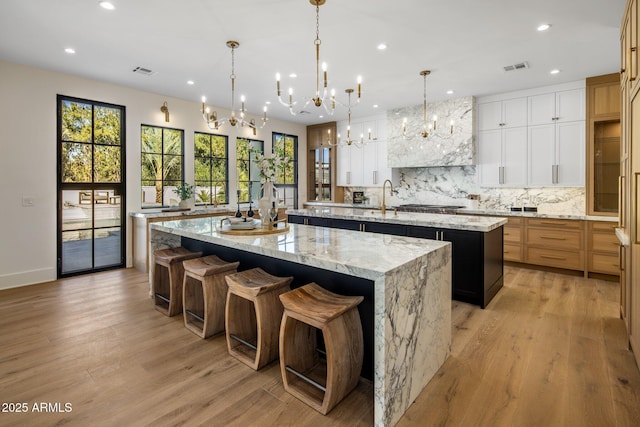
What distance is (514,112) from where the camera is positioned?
18.0 ft

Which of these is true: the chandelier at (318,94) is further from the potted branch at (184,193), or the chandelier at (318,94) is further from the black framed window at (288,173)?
the potted branch at (184,193)

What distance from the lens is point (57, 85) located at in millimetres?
4602

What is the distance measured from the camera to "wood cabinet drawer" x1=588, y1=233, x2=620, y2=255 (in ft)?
14.7

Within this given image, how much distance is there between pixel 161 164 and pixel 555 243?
6535 millimetres

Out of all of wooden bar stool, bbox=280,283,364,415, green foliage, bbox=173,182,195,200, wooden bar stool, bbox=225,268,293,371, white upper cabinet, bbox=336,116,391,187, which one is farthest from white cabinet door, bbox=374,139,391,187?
wooden bar stool, bbox=280,283,364,415

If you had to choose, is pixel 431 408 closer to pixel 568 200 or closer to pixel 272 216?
pixel 272 216

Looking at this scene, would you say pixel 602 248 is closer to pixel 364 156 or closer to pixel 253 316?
pixel 364 156

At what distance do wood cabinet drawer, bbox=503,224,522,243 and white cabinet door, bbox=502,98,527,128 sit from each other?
1.73 meters

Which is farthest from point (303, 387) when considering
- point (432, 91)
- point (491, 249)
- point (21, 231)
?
point (432, 91)

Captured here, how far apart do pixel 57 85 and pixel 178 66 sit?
1.86 m

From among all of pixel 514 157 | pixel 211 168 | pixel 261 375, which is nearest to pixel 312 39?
pixel 261 375

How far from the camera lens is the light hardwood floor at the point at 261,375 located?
1842mm

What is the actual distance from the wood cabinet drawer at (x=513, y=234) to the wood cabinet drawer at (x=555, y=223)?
190 mm

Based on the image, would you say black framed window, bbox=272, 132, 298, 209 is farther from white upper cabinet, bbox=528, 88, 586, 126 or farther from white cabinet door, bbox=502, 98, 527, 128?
white upper cabinet, bbox=528, 88, 586, 126
